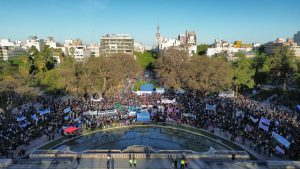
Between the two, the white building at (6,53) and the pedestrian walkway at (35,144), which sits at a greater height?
the white building at (6,53)

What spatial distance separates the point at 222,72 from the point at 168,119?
677 inches

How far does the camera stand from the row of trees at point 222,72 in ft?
155

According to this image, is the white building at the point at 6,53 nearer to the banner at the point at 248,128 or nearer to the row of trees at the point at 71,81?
the row of trees at the point at 71,81

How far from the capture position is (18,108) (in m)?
43.6

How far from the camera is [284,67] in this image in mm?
53094

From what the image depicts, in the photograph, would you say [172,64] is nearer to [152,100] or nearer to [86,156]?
[152,100]

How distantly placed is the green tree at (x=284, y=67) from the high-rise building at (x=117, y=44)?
77.6 m

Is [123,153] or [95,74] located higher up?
[95,74]

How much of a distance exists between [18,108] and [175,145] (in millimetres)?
30073

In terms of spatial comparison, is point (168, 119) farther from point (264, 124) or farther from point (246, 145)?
point (264, 124)

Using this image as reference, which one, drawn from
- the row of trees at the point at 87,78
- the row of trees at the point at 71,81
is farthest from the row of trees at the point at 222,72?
the row of trees at the point at 71,81

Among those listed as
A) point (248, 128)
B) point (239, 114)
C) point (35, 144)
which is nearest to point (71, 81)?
point (35, 144)

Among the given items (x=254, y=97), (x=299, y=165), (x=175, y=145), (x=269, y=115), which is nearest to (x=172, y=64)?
(x=254, y=97)

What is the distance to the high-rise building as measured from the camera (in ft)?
403
